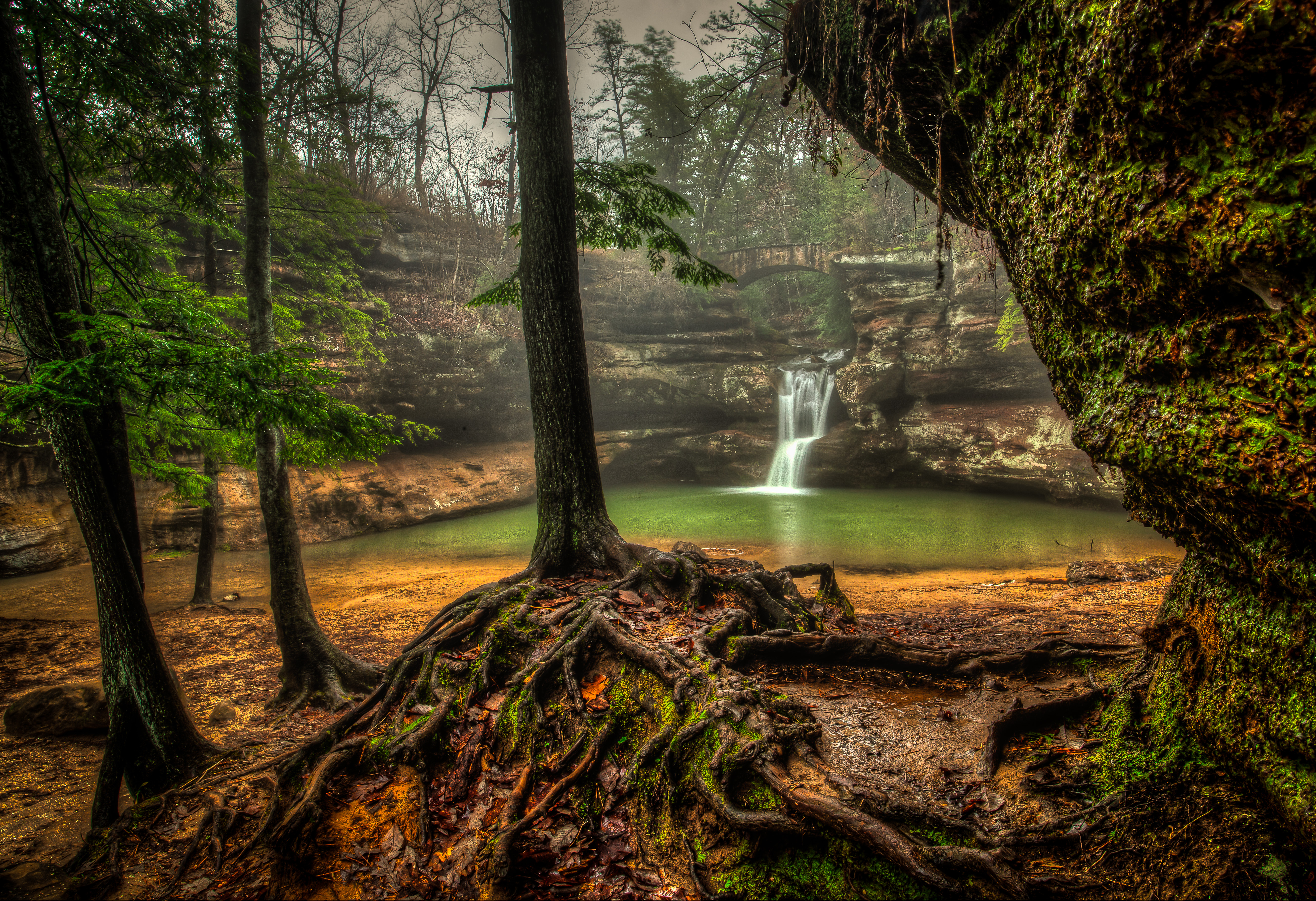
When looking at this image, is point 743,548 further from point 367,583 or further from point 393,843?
point 393,843

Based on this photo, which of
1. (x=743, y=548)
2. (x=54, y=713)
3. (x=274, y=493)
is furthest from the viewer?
(x=743, y=548)

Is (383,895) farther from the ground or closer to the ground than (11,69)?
closer to the ground

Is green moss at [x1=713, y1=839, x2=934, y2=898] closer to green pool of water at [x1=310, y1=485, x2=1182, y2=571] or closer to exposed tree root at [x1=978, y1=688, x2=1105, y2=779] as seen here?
exposed tree root at [x1=978, y1=688, x2=1105, y2=779]

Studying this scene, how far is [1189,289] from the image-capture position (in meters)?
1.85

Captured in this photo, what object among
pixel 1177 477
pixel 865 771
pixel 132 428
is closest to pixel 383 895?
pixel 865 771

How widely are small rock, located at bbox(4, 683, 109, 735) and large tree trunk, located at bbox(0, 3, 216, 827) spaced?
186cm

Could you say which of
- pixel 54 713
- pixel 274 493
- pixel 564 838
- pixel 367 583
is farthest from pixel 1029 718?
pixel 367 583

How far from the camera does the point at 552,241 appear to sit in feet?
17.0

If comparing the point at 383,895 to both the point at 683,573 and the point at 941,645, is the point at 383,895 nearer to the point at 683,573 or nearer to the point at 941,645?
the point at 683,573

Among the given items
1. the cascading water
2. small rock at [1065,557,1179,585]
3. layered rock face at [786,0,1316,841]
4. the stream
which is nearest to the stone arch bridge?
the cascading water

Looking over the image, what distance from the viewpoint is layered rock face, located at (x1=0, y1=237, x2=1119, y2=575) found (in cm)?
1581

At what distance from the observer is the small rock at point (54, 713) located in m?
5.11

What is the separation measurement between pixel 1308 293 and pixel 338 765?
4.77 meters

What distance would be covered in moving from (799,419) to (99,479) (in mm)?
20948
